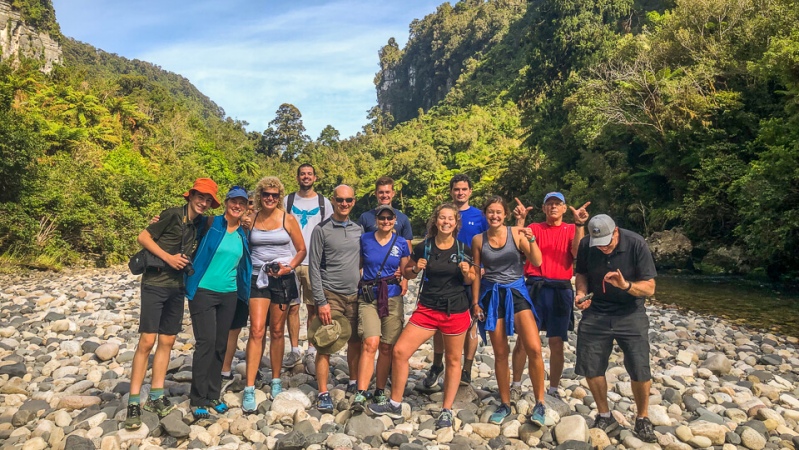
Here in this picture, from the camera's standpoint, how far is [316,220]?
600cm

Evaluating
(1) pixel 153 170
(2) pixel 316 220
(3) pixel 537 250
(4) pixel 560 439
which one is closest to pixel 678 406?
(4) pixel 560 439

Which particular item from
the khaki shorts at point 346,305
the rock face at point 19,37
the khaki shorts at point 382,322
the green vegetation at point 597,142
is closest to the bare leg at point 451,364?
the khaki shorts at point 382,322

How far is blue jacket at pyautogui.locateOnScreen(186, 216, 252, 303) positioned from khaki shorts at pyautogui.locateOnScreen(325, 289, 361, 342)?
0.81m

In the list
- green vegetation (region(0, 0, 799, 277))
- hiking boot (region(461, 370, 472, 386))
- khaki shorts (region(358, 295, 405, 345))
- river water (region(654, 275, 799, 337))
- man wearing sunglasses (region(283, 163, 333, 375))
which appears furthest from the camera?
green vegetation (region(0, 0, 799, 277))

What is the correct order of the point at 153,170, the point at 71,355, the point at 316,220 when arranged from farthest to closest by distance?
the point at 153,170 → the point at 71,355 → the point at 316,220

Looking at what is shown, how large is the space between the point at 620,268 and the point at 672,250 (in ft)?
59.5

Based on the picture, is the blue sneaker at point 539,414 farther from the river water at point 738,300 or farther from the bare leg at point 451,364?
the river water at point 738,300

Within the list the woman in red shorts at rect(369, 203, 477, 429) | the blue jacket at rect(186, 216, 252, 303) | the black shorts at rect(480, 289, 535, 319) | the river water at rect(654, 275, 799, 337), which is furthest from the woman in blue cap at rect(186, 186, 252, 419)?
the river water at rect(654, 275, 799, 337)

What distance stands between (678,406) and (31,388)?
7128 mm

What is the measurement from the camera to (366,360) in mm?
4719

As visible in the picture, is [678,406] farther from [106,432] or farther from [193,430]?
[106,432]

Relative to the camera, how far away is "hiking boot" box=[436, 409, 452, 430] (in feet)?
14.9

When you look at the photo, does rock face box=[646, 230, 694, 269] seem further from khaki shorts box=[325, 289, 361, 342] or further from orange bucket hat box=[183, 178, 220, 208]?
orange bucket hat box=[183, 178, 220, 208]

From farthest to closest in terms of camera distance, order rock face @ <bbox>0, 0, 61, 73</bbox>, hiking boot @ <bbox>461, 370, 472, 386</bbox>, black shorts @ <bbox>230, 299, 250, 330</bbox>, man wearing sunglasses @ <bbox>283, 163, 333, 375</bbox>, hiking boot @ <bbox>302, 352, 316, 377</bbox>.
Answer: rock face @ <bbox>0, 0, 61, 73</bbox> → hiking boot @ <bbox>302, 352, 316, 377</bbox> → man wearing sunglasses @ <bbox>283, 163, 333, 375</bbox> → hiking boot @ <bbox>461, 370, 472, 386</bbox> → black shorts @ <bbox>230, 299, 250, 330</bbox>
